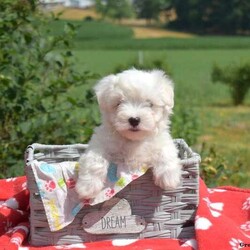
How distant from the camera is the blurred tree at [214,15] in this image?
2299 inches

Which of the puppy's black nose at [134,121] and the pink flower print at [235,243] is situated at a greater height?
the puppy's black nose at [134,121]

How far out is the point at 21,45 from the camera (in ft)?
14.5

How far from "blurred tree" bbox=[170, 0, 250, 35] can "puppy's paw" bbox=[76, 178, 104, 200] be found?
56.9m

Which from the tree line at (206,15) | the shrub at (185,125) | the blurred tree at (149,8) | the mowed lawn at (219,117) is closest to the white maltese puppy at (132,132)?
the mowed lawn at (219,117)

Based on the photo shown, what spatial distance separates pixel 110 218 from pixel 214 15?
6007cm

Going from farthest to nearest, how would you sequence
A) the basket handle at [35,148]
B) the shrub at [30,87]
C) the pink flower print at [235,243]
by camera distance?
the shrub at [30,87] < the basket handle at [35,148] < the pink flower print at [235,243]

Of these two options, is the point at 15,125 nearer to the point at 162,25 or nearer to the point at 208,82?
the point at 208,82

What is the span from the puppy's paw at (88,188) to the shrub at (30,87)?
1.50 meters

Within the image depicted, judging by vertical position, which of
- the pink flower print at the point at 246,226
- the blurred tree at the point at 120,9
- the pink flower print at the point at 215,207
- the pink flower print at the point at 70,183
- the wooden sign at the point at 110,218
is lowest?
the blurred tree at the point at 120,9

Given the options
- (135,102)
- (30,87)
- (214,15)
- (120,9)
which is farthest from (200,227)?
(120,9)

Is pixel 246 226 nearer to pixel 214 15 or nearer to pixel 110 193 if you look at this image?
pixel 110 193

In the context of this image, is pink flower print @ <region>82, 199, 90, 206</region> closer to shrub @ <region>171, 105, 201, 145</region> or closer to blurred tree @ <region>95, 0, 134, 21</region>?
shrub @ <region>171, 105, 201, 145</region>

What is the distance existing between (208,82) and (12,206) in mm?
14971

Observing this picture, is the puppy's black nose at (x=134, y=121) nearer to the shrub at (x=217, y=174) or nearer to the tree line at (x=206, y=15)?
the shrub at (x=217, y=174)
